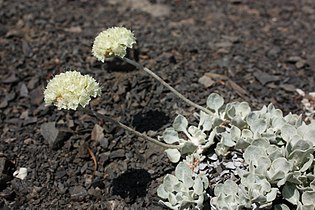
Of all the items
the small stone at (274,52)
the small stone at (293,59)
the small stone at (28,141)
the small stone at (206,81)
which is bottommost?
the small stone at (28,141)

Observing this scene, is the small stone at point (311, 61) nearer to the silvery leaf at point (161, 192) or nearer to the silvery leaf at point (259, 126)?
the silvery leaf at point (259, 126)

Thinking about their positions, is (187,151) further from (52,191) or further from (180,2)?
(180,2)

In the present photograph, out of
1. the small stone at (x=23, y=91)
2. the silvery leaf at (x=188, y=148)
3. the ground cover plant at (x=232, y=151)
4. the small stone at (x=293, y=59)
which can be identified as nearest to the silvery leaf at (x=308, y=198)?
the ground cover plant at (x=232, y=151)

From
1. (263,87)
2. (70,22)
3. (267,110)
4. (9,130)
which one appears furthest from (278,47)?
(9,130)

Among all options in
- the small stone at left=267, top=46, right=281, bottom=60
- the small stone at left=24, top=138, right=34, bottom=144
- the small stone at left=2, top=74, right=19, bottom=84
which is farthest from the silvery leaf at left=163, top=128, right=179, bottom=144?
the small stone at left=267, top=46, right=281, bottom=60

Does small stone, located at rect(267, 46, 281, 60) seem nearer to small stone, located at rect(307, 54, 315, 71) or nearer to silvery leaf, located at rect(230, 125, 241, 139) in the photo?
small stone, located at rect(307, 54, 315, 71)

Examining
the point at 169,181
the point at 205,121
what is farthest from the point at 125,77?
the point at 169,181

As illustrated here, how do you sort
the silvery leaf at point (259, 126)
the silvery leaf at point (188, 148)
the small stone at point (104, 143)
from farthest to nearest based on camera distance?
the small stone at point (104, 143), the silvery leaf at point (188, 148), the silvery leaf at point (259, 126)

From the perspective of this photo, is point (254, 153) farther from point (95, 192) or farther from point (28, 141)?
point (28, 141)

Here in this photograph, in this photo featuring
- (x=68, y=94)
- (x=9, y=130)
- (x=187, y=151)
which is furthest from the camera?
(x=9, y=130)
